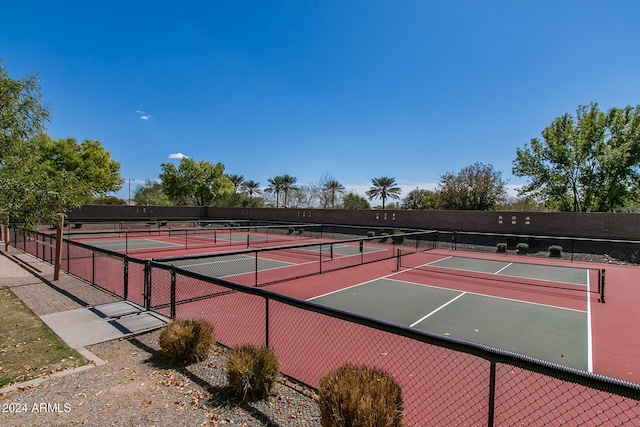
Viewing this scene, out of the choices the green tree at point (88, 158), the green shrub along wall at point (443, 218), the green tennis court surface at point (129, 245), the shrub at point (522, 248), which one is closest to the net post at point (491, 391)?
the green tennis court surface at point (129, 245)

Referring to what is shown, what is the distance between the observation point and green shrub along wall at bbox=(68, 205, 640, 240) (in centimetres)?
2341

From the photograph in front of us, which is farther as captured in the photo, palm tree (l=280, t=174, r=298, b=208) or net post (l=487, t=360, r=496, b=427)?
palm tree (l=280, t=174, r=298, b=208)

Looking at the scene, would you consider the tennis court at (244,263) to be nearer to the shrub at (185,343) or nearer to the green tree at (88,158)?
the shrub at (185,343)

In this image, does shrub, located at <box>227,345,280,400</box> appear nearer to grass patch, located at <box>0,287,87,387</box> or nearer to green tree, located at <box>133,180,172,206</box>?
grass patch, located at <box>0,287,87,387</box>

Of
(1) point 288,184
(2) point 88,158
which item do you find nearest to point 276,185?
(1) point 288,184

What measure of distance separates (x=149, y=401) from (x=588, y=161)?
42271mm

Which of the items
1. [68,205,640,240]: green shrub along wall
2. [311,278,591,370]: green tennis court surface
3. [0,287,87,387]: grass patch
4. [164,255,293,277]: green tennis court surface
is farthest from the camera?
[68,205,640,240]: green shrub along wall

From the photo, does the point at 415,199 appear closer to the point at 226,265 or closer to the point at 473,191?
the point at 473,191

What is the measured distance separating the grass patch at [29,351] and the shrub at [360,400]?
13.3 ft

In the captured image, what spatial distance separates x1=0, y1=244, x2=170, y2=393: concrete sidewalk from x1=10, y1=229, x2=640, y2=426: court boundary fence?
52cm

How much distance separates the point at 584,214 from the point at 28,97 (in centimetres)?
3076

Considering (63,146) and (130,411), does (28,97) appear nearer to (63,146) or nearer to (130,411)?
(130,411)

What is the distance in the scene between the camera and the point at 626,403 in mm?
4730

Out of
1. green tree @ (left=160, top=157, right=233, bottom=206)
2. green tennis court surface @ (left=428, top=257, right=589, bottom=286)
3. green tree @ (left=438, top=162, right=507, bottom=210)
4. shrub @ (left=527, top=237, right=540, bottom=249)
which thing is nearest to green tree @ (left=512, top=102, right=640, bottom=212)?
green tree @ (left=438, top=162, right=507, bottom=210)
